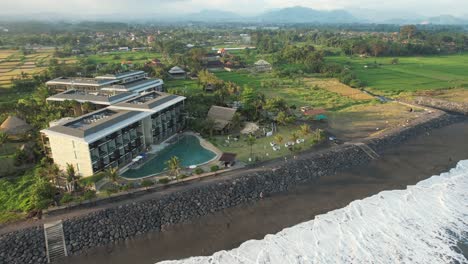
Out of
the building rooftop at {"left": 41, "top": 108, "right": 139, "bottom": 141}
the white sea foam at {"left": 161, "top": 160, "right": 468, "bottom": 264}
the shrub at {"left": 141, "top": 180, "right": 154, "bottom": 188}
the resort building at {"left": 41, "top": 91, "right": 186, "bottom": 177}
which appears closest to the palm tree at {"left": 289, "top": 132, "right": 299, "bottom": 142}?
the white sea foam at {"left": 161, "top": 160, "right": 468, "bottom": 264}

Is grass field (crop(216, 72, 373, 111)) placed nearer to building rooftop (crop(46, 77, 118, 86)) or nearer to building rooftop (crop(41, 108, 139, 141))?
building rooftop (crop(46, 77, 118, 86))

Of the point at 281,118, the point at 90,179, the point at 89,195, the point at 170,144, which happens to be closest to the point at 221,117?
the point at 281,118

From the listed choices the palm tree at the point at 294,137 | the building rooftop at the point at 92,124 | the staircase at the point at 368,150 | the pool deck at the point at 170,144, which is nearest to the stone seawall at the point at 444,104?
the staircase at the point at 368,150

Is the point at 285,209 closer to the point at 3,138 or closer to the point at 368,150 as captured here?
the point at 368,150

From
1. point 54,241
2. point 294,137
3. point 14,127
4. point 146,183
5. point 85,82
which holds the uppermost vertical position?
point 85,82

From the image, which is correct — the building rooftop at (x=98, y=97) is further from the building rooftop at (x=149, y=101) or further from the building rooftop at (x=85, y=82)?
the building rooftop at (x=85, y=82)

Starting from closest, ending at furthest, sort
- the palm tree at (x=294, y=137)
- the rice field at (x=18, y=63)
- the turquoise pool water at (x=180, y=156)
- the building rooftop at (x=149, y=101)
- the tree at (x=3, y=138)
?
the turquoise pool water at (x=180, y=156)
the tree at (x=3, y=138)
the building rooftop at (x=149, y=101)
the palm tree at (x=294, y=137)
the rice field at (x=18, y=63)
